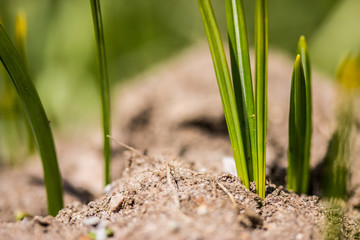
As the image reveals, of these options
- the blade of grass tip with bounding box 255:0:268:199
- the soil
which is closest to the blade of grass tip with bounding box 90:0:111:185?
the soil

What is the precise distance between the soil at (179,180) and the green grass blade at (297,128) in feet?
0.16

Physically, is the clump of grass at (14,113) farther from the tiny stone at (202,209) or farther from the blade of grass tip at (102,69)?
the tiny stone at (202,209)

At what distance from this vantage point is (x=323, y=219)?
25.8 inches

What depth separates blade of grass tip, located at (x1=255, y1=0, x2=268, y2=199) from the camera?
24.3 inches

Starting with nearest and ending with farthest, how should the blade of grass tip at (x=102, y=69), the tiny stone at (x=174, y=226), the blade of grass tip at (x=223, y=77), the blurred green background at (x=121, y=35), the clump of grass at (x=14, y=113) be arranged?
the tiny stone at (x=174, y=226)
the blade of grass tip at (x=223, y=77)
the blade of grass tip at (x=102, y=69)
the clump of grass at (x=14, y=113)
the blurred green background at (x=121, y=35)

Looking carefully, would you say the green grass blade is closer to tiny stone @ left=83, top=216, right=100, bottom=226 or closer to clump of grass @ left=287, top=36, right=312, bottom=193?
clump of grass @ left=287, top=36, right=312, bottom=193

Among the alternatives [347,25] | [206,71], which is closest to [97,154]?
[206,71]

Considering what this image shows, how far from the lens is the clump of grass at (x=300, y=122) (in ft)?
2.32

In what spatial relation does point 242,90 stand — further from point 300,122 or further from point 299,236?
point 299,236

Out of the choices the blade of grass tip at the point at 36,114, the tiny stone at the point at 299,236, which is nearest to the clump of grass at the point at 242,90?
the tiny stone at the point at 299,236

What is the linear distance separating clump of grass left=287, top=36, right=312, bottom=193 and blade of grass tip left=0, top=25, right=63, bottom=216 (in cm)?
56

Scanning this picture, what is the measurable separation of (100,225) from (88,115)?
6.73 feet

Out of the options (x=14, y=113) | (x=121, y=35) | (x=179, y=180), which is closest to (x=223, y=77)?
(x=179, y=180)

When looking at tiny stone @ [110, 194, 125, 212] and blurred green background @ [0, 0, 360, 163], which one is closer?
tiny stone @ [110, 194, 125, 212]
